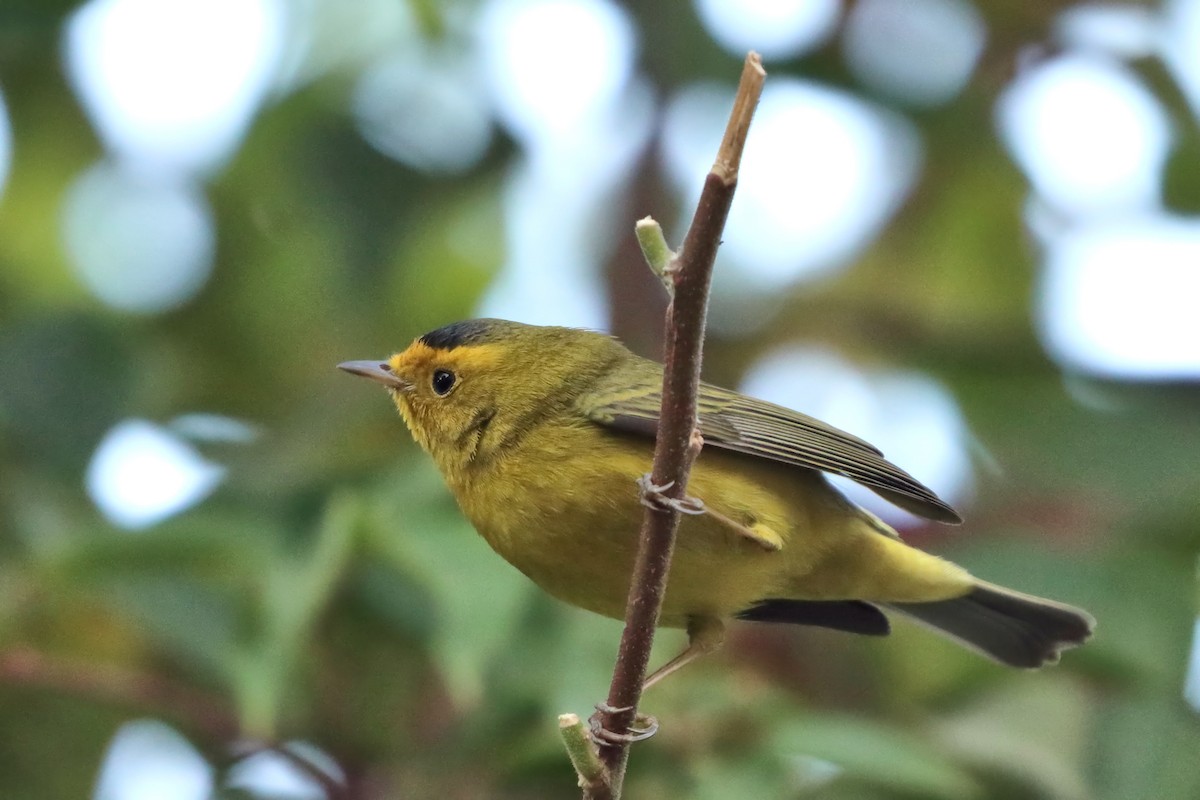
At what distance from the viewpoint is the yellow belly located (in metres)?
3.77

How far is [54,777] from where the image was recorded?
4.90 metres

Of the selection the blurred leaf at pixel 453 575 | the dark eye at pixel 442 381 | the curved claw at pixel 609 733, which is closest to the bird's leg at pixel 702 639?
the blurred leaf at pixel 453 575

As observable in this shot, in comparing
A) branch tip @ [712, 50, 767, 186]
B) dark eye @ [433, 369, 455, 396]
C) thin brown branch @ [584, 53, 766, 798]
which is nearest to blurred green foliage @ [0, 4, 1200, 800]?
dark eye @ [433, 369, 455, 396]

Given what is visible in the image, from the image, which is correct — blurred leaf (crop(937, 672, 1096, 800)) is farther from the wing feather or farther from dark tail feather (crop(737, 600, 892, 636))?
the wing feather

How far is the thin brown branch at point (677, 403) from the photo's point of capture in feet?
7.78

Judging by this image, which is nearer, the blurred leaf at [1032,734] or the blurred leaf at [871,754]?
the blurred leaf at [871,754]

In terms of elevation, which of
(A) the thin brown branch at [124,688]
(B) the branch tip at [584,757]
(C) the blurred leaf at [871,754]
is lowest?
(B) the branch tip at [584,757]

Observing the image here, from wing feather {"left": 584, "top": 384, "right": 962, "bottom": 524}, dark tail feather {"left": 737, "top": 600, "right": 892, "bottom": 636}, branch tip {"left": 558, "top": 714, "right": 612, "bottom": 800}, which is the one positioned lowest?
branch tip {"left": 558, "top": 714, "right": 612, "bottom": 800}

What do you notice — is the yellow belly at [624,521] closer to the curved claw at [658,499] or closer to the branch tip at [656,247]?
the curved claw at [658,499]

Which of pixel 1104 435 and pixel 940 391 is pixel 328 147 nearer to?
pixel 940 391

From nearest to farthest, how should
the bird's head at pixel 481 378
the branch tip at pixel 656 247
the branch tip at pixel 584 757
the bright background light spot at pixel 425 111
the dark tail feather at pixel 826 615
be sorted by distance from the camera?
A: the branch tip at pixel 656 247
the branch tip at pixel 584 757
the bird's head at pixel 481 378
the dark tail feather at pixel 826 615
the bright background light spot at pixel 425 111

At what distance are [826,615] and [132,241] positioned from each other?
143 inches

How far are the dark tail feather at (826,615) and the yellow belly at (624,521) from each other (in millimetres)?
169

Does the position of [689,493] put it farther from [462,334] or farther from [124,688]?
[124,688]
